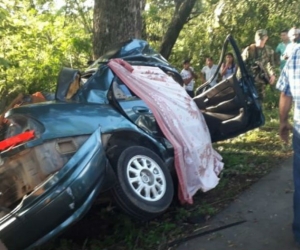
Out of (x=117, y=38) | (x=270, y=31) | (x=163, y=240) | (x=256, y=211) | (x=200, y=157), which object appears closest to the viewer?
(x=163, y=240)

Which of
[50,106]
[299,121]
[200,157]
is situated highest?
[50,106]

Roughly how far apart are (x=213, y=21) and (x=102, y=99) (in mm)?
10986

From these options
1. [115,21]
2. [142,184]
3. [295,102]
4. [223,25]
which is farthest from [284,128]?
[223,25]

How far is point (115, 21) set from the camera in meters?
7.95

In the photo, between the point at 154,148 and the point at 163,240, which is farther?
the point at 154,148

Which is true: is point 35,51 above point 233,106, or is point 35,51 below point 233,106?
above

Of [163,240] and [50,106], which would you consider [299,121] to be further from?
[50,106]

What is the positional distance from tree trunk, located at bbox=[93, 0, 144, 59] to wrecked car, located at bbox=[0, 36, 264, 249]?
70.2 inches

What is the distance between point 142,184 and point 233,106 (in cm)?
224

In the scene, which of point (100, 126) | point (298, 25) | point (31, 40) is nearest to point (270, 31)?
point (298, 25)

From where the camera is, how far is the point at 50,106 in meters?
4.79

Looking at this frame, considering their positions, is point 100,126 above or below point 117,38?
below

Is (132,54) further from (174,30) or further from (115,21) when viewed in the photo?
(174,30)

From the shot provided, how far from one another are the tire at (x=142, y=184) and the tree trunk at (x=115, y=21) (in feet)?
11.2
